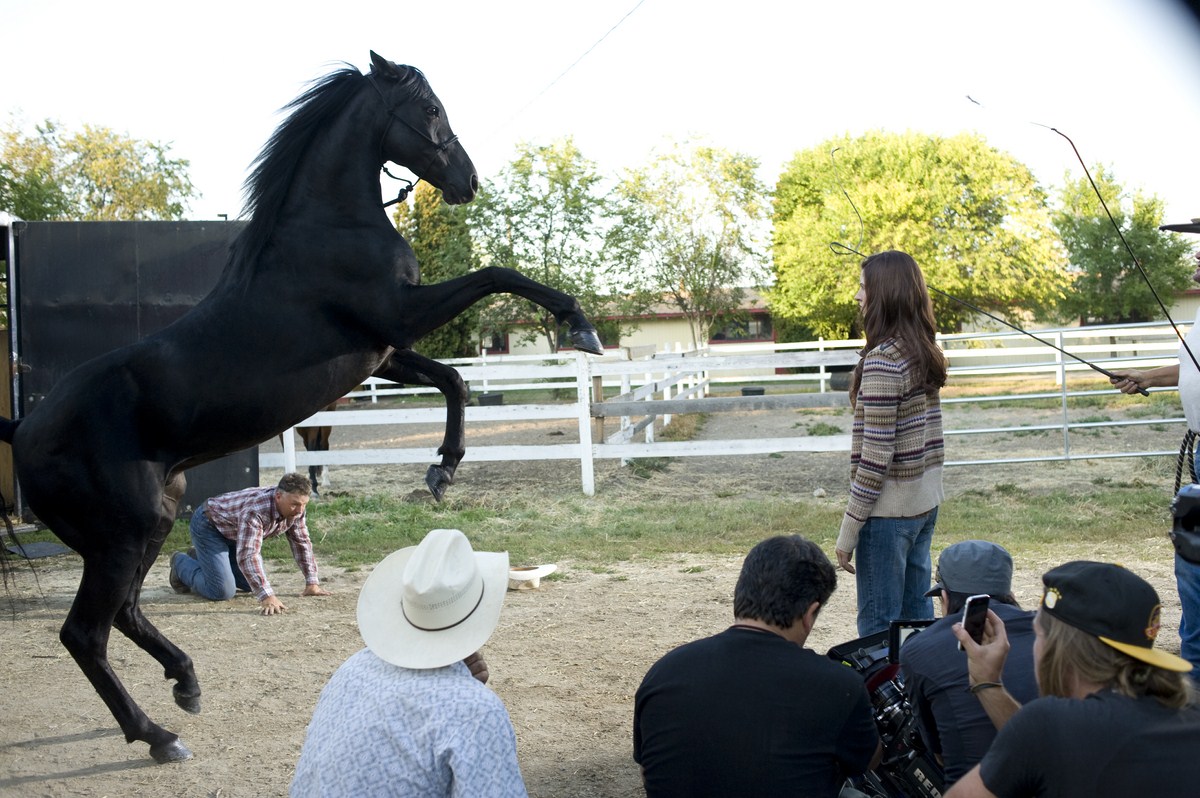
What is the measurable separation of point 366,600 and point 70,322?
7.99m

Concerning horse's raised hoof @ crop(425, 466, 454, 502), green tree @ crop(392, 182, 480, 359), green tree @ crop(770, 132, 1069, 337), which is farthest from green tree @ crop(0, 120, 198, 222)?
horse's raised hoof @ crop(425, 466, 454, 502)

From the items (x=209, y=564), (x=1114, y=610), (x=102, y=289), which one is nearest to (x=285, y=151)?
(x=1114, y=610)

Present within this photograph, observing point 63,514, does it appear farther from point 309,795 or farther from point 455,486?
point 455,486

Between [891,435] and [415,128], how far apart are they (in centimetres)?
215

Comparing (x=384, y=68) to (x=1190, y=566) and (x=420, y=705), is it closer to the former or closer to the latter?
(x=420, y=705)

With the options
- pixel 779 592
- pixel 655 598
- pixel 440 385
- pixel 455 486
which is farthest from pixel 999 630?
pixel 455 486

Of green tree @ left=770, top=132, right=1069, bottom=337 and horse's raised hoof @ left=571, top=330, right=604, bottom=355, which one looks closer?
horse's raised hoof @ left=571, top=330, right=604, bottom=355

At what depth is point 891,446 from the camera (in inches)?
143

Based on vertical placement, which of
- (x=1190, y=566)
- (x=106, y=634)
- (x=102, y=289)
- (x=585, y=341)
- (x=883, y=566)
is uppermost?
(x=102, y=289)

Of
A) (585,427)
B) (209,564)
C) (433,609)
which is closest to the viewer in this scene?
(433,609)

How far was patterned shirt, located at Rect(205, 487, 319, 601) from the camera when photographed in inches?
247

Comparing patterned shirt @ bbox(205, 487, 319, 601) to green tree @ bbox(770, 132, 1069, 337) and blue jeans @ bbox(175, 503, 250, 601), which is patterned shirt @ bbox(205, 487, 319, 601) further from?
green tree @ bbox(770, 132, 1069, 337)

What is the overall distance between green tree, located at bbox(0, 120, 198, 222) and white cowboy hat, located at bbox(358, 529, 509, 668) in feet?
98.2

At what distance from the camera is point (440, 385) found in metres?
4.29
